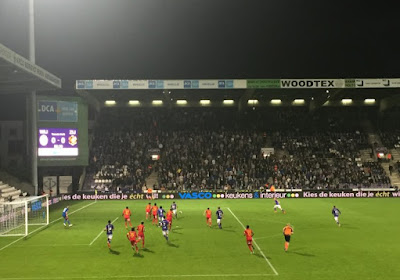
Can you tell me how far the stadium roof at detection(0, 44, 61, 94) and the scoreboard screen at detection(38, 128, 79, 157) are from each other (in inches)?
200

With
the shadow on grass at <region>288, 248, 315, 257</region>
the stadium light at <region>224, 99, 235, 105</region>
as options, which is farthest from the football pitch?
the stadium light at <region>224, 99, 235, 105</region>

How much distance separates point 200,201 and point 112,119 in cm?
2275

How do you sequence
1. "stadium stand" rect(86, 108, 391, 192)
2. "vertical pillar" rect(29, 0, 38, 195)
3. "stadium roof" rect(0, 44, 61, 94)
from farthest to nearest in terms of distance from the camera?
"stadium stand" rect(86, 108, 391, 192), "vertical pillar" rect(29, 0, 38, 195), "stadium roof" rect(0, 44, 61, 94)

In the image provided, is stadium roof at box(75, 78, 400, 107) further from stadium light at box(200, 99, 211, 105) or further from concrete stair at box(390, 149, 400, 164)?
concrete stair at box(390, 149, 400, 164)

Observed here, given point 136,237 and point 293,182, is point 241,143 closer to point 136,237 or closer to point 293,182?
point 293,182

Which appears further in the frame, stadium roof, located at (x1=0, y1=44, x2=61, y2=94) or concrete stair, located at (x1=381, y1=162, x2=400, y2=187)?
concrete stair, located at (x1=381, y1=162, x2=400, y2=187)

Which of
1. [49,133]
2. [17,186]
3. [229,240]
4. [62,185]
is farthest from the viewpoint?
[62,185]

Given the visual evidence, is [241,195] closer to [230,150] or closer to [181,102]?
[230,150]

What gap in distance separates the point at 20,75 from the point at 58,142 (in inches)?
400

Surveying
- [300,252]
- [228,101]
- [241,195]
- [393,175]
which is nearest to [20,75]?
[241,195]

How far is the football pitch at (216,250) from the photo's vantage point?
1537 cm

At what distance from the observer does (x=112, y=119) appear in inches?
2302

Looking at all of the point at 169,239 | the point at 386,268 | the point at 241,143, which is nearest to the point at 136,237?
the point at 169,239

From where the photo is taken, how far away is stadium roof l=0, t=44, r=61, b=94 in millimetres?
29109
